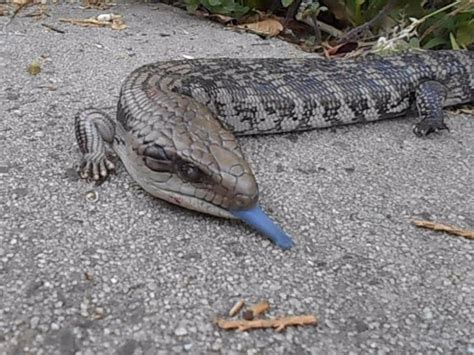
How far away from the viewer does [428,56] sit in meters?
4.00

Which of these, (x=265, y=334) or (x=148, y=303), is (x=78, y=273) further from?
(x=265, y=334)

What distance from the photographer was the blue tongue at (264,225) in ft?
7.55

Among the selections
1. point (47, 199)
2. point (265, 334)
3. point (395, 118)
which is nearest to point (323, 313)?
point (265, 334)

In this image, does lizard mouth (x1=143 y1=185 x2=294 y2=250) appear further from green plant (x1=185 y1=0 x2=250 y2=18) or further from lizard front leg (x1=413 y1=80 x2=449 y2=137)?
green plant (x1=185 y1=0 x2=250 y2=18)

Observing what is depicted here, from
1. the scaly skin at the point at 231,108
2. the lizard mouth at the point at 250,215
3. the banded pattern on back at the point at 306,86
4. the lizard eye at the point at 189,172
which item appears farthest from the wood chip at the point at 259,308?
the banded pattern on back at the point at 306,86

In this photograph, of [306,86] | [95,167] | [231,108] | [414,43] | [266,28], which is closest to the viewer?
[95,167]

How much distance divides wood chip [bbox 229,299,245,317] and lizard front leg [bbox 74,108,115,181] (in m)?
0.89

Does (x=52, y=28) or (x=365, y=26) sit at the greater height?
(x=365, y=26)

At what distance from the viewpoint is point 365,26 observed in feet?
14.6

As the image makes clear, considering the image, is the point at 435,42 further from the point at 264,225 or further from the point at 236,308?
the point at 236,308

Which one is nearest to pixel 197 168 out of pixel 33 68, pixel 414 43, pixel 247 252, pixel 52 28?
pixel 247 252

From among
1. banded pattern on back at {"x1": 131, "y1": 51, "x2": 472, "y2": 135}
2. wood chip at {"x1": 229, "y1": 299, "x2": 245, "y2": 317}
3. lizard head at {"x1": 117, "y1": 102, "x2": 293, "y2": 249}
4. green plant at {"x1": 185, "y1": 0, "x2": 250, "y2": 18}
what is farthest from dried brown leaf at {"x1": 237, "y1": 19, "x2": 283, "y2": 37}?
wood chip at {"x1": 229, "y1": 299, "x2": 245, "y2": 317}

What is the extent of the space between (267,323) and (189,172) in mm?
695

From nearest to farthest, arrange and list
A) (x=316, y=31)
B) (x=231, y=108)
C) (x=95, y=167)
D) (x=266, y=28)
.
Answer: (x=95, y=167)
(x=231, y=108)
(x=316, y=31)
(x=266, y=28)
